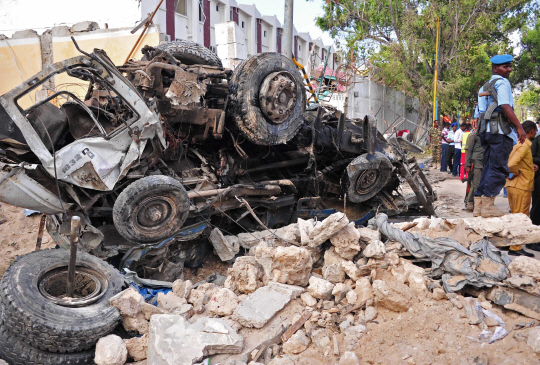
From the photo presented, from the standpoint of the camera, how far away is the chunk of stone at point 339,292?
11.5 ft

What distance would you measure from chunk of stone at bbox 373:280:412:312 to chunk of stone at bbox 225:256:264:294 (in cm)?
110

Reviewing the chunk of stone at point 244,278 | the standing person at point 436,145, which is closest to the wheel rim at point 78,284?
the chunk of stone at point 244,278

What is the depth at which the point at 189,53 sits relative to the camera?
226 inches

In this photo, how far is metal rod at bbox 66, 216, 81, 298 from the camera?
316cm

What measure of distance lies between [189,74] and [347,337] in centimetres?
308

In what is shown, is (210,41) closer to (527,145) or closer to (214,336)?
(527,145)

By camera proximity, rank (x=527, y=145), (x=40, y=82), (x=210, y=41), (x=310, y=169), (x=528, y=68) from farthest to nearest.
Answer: (x=528, y=68) → (x=210, y=41) → (x=310, y=169) → (x=527, y=145) → (x=40, y=82)

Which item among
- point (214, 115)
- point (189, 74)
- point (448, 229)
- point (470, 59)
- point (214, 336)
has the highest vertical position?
point (470, 59)

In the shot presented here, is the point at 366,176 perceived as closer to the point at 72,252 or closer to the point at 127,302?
the point at 127,302

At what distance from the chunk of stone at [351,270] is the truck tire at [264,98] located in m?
1.91

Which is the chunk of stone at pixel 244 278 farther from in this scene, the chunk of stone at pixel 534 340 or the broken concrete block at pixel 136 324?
the chunk of stone at pixel 534 340

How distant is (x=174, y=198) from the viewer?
14.4 feet

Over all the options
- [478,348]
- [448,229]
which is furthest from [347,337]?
[448,229]

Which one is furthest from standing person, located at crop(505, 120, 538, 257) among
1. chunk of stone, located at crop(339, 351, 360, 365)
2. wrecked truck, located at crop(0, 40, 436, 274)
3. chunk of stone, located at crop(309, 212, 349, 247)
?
chunk of stone, located at crop(339, 351, 360, 365)
